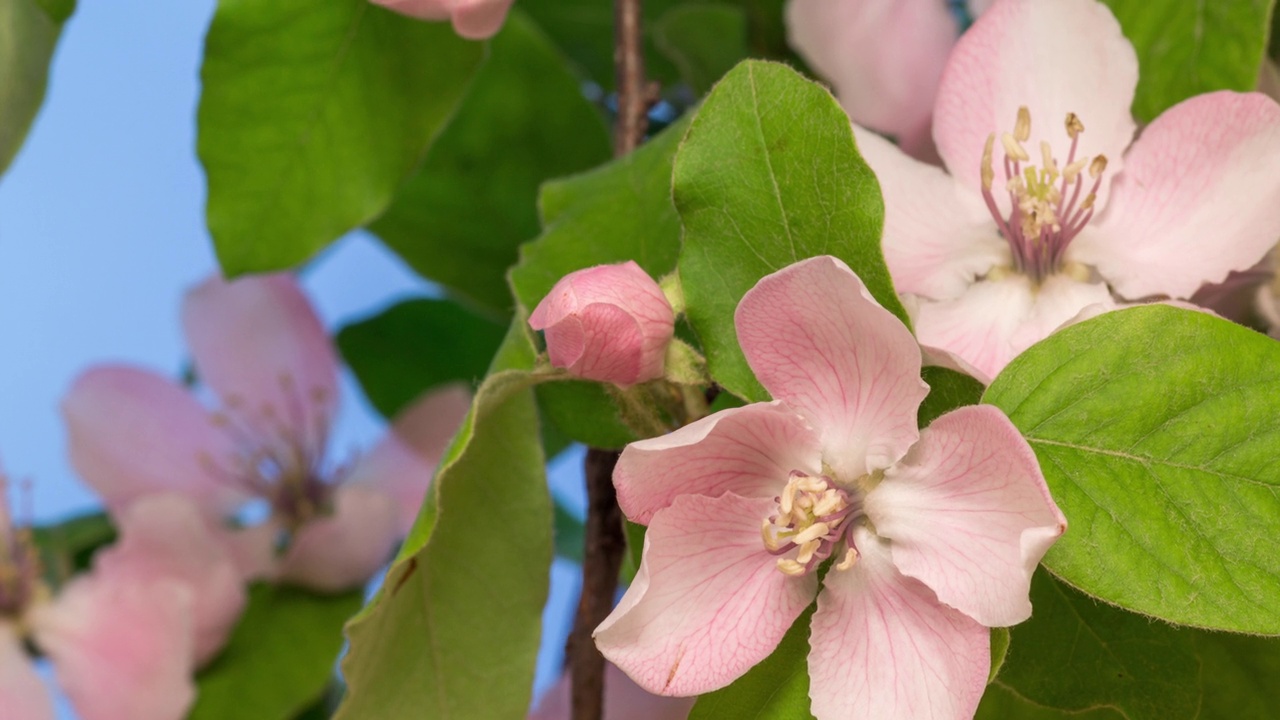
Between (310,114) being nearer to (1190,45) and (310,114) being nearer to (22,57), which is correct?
(22,57)

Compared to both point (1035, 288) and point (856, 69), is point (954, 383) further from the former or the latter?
point (856, 69)

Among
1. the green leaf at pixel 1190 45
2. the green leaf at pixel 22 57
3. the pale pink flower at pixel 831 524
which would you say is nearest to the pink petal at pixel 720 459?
the pale pink flower at pixel 831 524

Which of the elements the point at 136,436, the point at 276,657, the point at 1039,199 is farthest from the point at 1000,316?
the point at 136,436

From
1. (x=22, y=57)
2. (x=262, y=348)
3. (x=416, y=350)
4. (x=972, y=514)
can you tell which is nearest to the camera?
(x=972, y=514)

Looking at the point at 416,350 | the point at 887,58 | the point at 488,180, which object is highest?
the point at 887,58

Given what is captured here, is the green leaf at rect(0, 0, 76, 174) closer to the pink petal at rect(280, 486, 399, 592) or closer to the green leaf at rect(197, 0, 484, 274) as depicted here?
the green leaf at rect(197, 0, 484, 274)

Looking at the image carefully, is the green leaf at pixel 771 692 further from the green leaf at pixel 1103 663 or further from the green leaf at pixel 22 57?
the green leaf at pixel 22 57

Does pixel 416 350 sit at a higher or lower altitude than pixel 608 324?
lower
